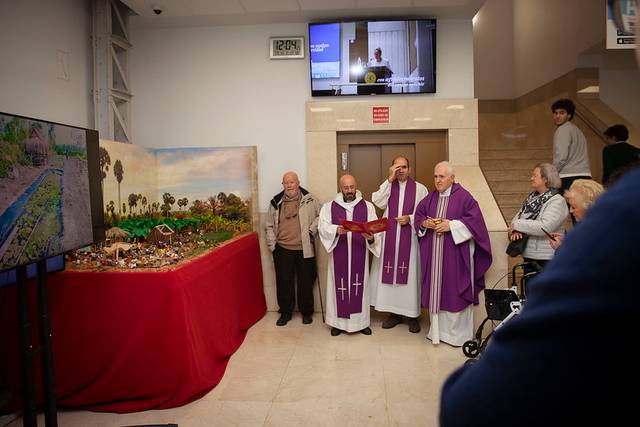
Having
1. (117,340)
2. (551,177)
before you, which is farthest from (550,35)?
(117,340)

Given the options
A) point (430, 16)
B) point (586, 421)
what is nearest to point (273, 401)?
point (586, 421)

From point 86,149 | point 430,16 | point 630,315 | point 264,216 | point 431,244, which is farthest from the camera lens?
point 264,216

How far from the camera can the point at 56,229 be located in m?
2.59

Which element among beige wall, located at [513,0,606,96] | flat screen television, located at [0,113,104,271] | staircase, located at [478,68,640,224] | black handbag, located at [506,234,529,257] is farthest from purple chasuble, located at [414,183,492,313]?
beige wall, located at [513,0,606,96]

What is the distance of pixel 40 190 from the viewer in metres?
2.44

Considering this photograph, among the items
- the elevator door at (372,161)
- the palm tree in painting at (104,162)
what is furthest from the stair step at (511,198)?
the palm tree in painting at (104,162)

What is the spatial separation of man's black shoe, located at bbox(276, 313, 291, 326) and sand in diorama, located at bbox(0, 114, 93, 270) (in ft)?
10.5

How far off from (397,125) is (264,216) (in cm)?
219

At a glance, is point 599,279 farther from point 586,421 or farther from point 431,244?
point 431,244

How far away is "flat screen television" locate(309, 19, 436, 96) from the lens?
5.92 m

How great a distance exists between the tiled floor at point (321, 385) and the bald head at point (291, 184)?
1.72 metres

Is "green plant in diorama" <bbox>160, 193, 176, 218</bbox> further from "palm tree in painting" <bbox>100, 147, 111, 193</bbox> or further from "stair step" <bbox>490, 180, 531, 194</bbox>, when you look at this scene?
"stair step" <bbox>490, 180, 531, 194</bbox>

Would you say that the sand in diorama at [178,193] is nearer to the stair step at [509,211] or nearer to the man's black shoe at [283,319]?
the man's black shoe at [283,319]

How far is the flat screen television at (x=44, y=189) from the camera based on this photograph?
223 centimetres
